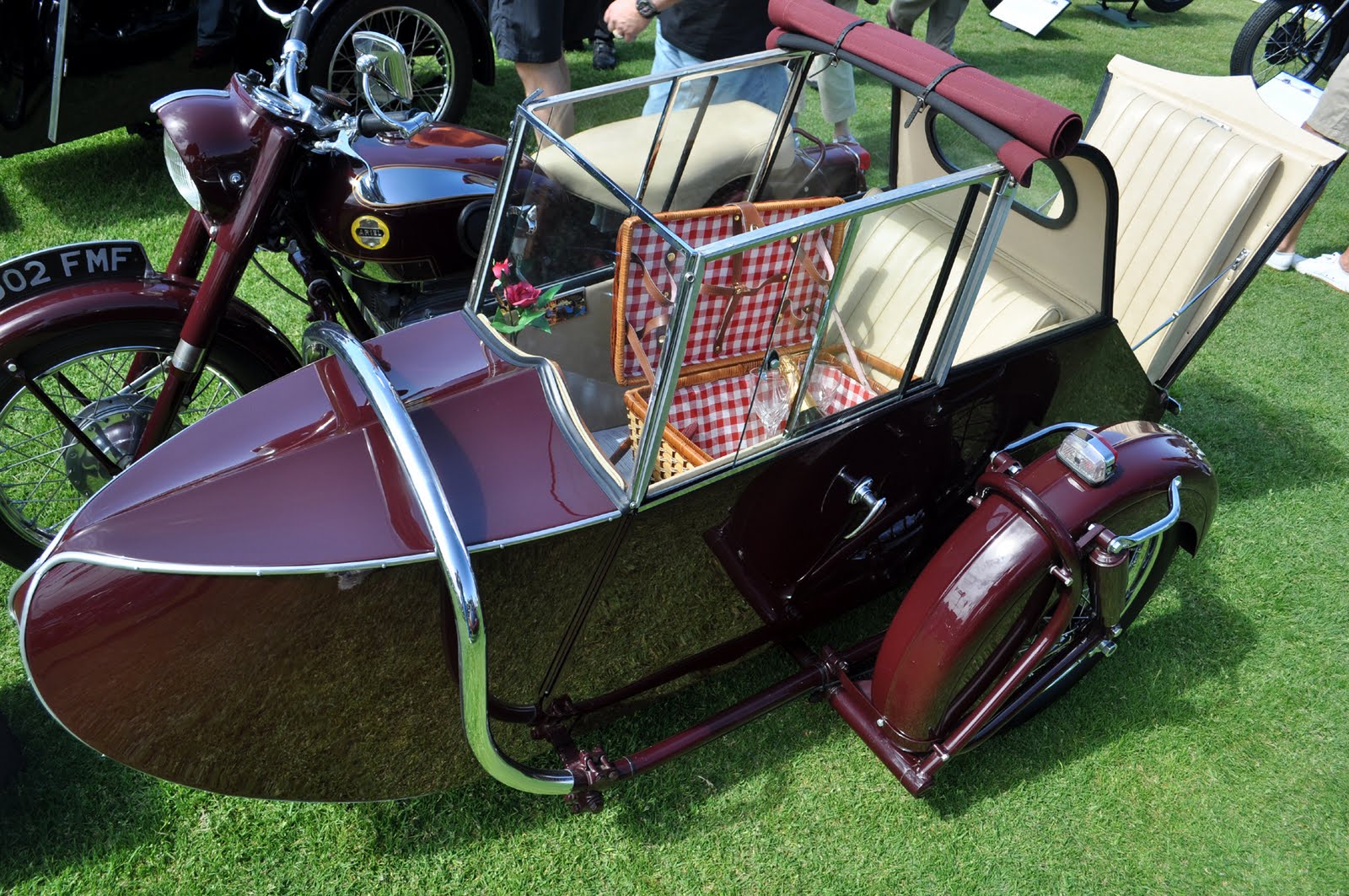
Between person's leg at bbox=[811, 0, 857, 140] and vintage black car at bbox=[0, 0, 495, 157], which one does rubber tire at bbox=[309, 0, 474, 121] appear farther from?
person's leg at bbox=[811, 0, 857, 140]

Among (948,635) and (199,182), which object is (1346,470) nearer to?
(948,635)

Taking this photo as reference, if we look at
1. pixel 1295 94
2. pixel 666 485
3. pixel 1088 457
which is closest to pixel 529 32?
pixel 666 485

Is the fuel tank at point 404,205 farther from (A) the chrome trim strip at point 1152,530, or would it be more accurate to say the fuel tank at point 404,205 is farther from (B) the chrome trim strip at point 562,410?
(A) the chrome trim strip at point 1152,530

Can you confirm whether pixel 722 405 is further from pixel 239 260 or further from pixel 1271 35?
pixel 1271 35

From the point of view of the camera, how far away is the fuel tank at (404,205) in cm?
246

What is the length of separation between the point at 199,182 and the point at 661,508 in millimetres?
1430

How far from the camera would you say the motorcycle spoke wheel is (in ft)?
8.27

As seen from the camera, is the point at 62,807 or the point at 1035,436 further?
the point at 1035,436

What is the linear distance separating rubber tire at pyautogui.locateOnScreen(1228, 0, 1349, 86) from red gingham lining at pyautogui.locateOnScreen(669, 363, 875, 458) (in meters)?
6.45

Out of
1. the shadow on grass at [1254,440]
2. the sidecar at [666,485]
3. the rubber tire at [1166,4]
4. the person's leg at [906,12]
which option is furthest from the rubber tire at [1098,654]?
the rubber tire at [1166,4]

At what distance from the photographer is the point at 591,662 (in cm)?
198

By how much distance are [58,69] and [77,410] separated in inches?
67.1

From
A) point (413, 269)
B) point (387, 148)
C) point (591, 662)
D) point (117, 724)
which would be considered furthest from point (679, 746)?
point (387, 148)

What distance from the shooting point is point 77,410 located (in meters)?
2.67
